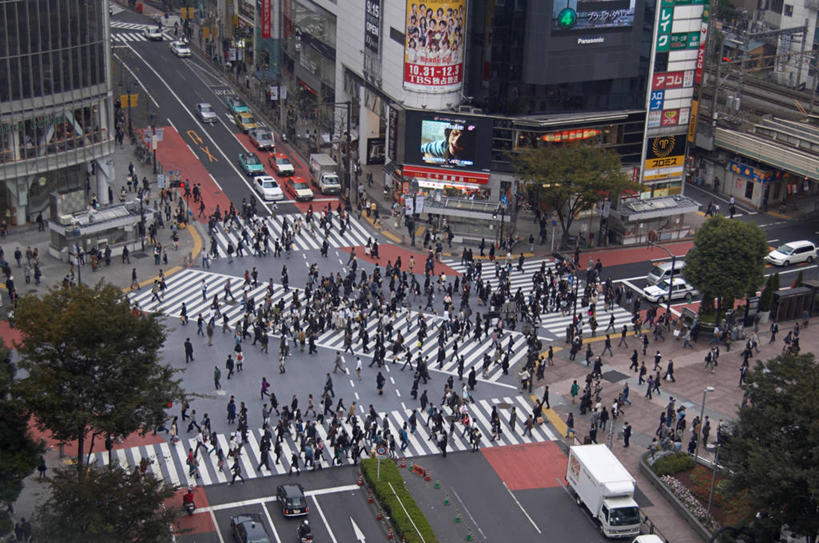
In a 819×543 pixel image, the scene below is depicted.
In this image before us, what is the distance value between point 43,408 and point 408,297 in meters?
31.7

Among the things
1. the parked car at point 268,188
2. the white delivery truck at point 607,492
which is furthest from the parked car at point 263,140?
the white delivery truck at point 607,492

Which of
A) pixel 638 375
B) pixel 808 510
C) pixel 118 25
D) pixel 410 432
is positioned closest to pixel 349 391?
pixel 410 432

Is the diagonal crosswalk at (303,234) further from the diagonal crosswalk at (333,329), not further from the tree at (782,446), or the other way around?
the tree at (782,446)

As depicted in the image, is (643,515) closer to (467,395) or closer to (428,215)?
(467,395)

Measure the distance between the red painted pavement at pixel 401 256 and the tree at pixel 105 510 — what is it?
1425 inches

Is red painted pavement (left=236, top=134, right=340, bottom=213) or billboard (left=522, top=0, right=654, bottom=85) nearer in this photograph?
billboard (left=522, top=0, right=654, bottom=85)

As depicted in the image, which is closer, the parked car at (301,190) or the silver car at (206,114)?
the parked car at (301,190)

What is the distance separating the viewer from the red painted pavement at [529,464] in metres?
53.4

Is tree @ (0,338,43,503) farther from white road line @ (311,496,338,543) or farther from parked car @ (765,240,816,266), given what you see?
parked car @ (765,240,816,266)

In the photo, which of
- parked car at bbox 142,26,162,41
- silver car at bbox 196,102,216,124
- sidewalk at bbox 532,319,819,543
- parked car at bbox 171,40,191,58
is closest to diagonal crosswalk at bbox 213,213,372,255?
sidewalk at bbox 532,319,819,543

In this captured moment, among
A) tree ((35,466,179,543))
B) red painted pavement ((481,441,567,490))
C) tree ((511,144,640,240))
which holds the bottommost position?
red painted pavement ((481,441,567,490))

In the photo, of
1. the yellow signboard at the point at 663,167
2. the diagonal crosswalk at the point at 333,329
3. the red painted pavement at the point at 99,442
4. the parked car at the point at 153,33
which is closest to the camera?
the red painted pavement at the point at 99,442

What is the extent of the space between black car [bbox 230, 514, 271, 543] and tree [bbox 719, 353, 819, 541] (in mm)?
18857

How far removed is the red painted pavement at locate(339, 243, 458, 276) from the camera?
77500mm
